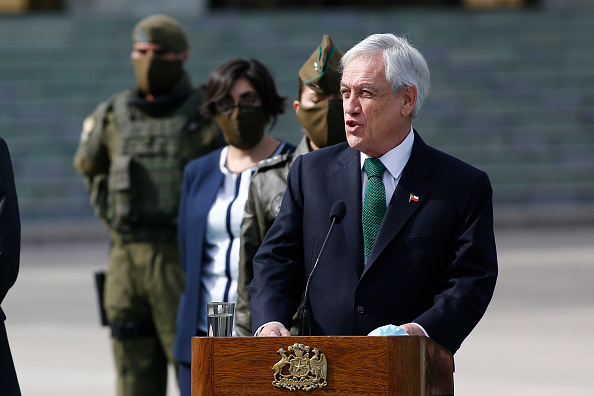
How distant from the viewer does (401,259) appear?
3.48 m

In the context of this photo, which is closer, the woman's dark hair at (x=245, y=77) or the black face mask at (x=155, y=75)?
the woman's dark hair at (x=245, y=77)

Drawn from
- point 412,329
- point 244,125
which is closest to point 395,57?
point 412,329

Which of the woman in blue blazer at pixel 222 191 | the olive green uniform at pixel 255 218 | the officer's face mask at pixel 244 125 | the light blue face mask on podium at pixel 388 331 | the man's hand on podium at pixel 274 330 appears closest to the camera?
the light blue face mask on podium at pixel 388 331

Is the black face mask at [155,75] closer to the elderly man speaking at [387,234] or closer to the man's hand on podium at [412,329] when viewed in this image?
the elderly man speaking at [387,234]

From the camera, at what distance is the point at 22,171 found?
18.1 meters

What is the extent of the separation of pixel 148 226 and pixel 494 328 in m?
4.53

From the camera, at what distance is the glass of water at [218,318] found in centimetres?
323

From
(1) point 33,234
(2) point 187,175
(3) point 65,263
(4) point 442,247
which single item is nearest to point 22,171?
(1) point 33,234

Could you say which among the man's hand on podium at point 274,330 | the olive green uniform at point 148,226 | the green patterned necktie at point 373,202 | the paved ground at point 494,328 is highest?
the green patterned necktie at point 373,202

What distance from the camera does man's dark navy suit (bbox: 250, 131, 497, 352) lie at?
3467 millimetres

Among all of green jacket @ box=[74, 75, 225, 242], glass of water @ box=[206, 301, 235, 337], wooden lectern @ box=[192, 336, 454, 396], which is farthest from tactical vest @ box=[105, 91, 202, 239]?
wooden lectern @ box=[192, 336, 454, 396]

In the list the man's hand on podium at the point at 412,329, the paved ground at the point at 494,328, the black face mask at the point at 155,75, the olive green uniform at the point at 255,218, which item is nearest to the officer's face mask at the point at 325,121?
the olive green uniform at the point at 255,218

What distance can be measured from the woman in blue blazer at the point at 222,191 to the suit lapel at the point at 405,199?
1782 millimetres

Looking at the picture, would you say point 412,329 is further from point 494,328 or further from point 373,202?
point 494,328
